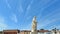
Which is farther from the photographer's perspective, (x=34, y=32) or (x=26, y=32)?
(x=26, y=32)

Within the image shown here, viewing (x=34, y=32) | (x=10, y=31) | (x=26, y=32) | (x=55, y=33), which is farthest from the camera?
(x=10, y=31)

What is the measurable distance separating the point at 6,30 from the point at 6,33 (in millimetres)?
1241

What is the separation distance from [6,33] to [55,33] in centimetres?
2042

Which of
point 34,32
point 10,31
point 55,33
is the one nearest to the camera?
point 34,32

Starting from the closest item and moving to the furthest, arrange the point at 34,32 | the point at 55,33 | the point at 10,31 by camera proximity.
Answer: the point at 34,32 < the point at 55,33 < the point at 10,31

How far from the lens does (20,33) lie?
5647cm

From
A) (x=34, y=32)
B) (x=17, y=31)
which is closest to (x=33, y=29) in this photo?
(x=34, y=32)

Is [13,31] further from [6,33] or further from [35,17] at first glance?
[35,17]

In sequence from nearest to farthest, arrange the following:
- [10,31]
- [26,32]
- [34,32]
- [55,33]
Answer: [34,32] < [55,33] < [26,32] < [10,31]

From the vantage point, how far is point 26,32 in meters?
55.2

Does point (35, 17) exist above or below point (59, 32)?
above

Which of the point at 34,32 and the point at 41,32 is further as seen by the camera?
the point at 41,32

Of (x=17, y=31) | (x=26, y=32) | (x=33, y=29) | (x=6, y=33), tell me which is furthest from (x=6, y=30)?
(x=33, y=29)

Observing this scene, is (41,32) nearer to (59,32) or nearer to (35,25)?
(59,32)
